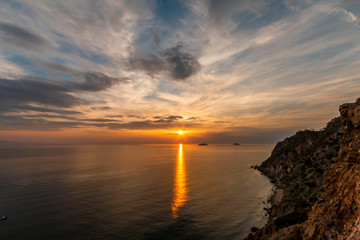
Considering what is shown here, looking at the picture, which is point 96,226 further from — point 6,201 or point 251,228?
point 6,201

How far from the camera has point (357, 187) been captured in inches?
469

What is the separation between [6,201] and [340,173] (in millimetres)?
90390

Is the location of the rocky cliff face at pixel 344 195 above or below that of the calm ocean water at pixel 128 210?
above

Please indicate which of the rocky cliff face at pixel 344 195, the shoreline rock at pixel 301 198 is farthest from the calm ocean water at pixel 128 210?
the rocky cliff face at pixel 344 195

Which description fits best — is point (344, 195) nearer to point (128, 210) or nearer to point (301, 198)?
point (301, 198)

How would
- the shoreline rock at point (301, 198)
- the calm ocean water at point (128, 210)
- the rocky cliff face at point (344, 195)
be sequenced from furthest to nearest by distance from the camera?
the calm ocean water at point (128, 210) < the shoreline rock at point (301, 198) < the rocky cliff face at point (344, 195)

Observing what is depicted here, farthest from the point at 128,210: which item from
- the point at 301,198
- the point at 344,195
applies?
the point at 344,195

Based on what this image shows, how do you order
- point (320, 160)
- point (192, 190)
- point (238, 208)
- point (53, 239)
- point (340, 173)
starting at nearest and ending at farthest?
point (340, 173)
point (53, 239)
point (320, 160)
point (238, 208)
point (192, 190)

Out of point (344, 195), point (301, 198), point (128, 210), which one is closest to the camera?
point (344, 195)

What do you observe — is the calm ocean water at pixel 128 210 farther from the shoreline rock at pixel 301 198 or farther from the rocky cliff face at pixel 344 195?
the rocky cliff face at pixel 344 195

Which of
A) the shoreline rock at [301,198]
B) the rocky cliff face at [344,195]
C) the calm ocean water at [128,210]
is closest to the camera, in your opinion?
the rocky cliff face at [344,195]

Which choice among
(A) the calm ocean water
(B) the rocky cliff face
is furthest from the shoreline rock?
(A) the calm ocean water

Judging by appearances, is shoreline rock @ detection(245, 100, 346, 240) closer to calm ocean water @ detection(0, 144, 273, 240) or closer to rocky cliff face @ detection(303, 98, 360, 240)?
rocky cliff face @ detection(303, 98, 360, 240)

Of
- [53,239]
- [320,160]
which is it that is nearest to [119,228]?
[53,239]
